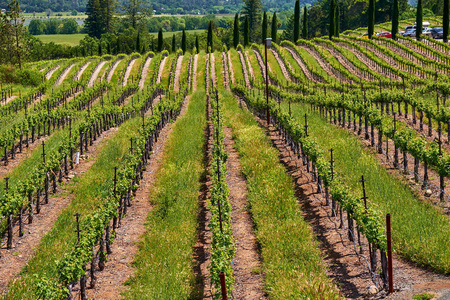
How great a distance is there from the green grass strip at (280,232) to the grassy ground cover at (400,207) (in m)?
2.60

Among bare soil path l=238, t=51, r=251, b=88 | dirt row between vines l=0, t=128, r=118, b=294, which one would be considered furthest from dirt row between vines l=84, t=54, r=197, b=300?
bare soil path l=238, t=51, r=251, b=88

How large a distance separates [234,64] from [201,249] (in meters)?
54.3

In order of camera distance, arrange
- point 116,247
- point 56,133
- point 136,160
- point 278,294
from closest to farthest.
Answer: point 278,294, point 116,247, point 136,160, point 56,133

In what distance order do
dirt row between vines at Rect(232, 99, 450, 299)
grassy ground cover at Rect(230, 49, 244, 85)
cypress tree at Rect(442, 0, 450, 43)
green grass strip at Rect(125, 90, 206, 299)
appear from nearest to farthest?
dirt row between vines at Rect(232, 99, 450, 299), green grass strip at Rect(125, 90, 206, 299), grassy ground cover at Rect(230, 49, 244, 85), cypress tree at Rect(442, 0, 450, 43)

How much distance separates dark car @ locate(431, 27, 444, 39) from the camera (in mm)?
76863

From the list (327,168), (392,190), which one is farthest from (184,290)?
(392,190)

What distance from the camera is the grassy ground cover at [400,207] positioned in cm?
1563

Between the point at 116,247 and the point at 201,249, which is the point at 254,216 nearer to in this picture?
the point at 201,249

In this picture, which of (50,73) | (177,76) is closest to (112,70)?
(50,73)

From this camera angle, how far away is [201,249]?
18922 mm

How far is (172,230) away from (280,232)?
163 inches

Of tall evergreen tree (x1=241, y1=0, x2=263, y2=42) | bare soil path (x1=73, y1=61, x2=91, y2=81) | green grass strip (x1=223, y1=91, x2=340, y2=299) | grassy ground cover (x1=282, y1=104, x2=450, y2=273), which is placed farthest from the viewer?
tall evergreen tree (x1=241, y1=0, x2=263, y2=42)

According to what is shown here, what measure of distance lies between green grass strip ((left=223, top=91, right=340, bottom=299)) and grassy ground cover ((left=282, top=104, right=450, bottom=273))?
102 inches

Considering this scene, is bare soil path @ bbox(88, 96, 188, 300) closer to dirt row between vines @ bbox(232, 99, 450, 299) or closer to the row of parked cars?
dirt row between vines @ bbox(232, 99, 450, 299)
